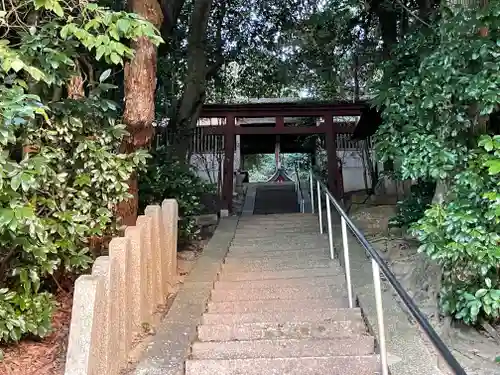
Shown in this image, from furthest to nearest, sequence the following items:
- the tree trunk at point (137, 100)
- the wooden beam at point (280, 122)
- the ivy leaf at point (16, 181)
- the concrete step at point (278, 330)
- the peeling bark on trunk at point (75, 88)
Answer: the wooden beam at point (280, 122) < the tree trunk at point (137, 100) < the peeling bark on trunk at point (75, 88) < the concrete step at point (278, 330) < the ivy leaf at point (16, 181)

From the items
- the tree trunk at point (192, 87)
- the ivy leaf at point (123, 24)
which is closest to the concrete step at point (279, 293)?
the ivy leaf at point (123, 24)

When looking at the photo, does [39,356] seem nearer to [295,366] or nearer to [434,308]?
[295,366]

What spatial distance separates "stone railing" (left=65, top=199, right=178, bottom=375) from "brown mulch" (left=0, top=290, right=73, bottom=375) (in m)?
0.50

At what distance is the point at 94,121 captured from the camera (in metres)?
3.91

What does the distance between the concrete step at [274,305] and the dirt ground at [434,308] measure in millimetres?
811

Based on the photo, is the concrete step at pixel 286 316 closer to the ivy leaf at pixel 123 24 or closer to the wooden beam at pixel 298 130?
the ivy leaf at pixel 123 24

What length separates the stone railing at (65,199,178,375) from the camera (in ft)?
8.08

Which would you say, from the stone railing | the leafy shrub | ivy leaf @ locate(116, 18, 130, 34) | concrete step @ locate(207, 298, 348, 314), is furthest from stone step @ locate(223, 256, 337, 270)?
ivy leaf @ locate(116, 18, 130, 34)

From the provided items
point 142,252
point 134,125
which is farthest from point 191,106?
point 142,252

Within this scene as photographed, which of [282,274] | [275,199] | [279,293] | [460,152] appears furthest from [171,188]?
[275,199]

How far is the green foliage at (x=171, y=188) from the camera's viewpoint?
19.1 feet

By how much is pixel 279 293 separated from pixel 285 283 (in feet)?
0.83

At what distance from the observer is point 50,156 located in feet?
11.4

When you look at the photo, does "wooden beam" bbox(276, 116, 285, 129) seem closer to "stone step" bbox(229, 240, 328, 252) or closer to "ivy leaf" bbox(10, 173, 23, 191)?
"stone step" bbox(229, 240, 328, 252)
